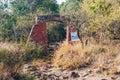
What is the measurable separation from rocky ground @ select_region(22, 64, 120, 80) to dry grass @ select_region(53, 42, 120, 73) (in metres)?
0.49

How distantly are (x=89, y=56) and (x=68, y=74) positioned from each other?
8.13 ft

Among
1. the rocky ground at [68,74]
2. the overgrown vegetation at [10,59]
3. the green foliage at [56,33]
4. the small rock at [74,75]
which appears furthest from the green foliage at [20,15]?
the overgrown vegetation at [10,59]

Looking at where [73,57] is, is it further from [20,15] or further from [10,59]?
[20,15]

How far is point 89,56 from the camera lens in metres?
16.0

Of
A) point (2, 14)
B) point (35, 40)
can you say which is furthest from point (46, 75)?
point (2, 14)

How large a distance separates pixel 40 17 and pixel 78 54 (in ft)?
16.4

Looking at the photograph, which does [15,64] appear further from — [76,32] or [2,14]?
[2,14]

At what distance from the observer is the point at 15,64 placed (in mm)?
10562

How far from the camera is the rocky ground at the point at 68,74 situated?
43.4 feet

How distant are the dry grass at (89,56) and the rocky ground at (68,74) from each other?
488 mm

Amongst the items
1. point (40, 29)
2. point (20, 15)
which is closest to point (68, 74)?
point (40, 29)

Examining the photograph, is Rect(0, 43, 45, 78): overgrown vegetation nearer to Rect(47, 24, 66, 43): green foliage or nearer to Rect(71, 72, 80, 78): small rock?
Rect(71, 72, 80, 78): small rock

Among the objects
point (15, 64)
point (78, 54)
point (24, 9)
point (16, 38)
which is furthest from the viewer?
point (24, 9)

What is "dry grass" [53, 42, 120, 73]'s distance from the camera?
1497 centimetres
